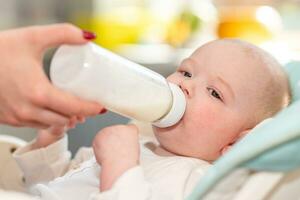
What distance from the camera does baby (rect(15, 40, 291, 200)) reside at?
0.85m

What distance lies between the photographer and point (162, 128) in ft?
2.95

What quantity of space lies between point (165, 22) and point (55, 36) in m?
1.55

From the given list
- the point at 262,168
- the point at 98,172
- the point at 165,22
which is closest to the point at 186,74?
the point at 98,172

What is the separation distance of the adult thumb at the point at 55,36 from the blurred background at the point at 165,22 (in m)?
1.34

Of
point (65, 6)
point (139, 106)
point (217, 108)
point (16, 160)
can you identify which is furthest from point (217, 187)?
point (65, 6)

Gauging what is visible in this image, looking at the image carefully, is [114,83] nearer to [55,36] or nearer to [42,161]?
[55,36]

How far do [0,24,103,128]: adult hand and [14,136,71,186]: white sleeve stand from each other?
13.6 inches

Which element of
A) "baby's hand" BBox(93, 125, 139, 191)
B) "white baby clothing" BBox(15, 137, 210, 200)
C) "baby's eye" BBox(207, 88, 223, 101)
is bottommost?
"white baby clothing" BBox(15, 137, 210, 200)

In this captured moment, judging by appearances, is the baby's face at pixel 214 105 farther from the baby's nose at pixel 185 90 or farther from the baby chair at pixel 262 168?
the baby chair at pixel 262 168

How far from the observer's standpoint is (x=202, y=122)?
90 centimetres

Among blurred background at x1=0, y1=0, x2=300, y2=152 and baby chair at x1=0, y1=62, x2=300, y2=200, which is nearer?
baby chair at x1=0, y1=62, x2=300, y2=200

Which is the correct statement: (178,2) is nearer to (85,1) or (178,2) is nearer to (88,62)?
(85,1)

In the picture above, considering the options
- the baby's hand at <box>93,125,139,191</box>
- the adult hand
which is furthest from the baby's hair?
the adult hand

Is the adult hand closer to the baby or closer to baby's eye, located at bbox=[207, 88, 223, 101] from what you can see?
the baby
